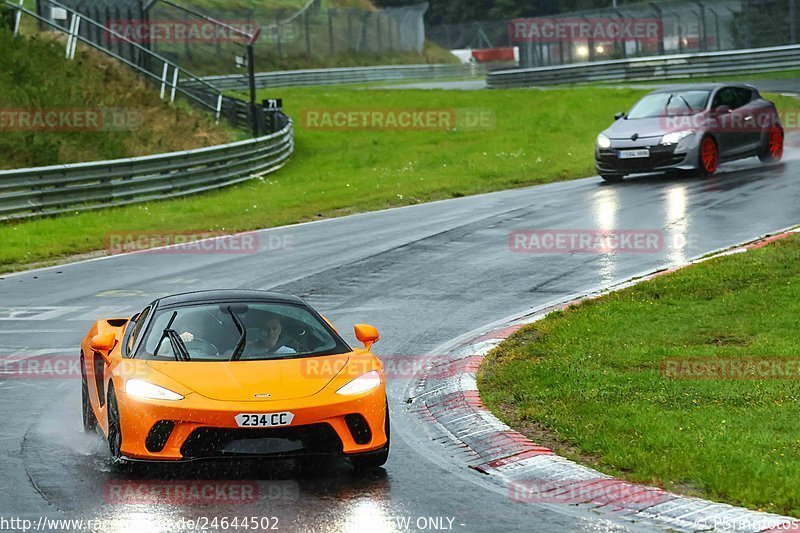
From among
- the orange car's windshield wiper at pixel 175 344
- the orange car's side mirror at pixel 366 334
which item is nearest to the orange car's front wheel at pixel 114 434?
the orange car's windshield wiper at pixel 175 344

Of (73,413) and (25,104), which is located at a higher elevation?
(25,104)

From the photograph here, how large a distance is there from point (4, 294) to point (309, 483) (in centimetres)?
975

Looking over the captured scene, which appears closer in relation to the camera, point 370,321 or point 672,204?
point 370,321

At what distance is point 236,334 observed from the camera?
8883 millimetres

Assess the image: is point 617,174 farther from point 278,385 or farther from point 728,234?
point 278,385

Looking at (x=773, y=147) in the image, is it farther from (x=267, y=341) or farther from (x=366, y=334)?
(x=267, y=341)

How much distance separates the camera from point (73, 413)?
10.2 m

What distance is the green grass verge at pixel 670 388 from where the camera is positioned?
25.3 ft

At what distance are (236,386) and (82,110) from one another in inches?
1058

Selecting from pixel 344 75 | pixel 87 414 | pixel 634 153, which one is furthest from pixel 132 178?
pixel 344 75

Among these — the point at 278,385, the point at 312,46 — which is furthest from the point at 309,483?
the point at 312,46

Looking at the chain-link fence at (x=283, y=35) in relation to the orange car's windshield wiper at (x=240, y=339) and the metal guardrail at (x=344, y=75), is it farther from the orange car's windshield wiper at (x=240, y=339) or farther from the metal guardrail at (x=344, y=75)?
the orange car's windshield wiper at (x=240, y=339)

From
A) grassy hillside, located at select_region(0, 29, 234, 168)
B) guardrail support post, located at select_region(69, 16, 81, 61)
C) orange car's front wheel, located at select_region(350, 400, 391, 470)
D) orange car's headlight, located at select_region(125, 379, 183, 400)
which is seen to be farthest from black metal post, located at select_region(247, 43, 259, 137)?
orange car's front wheel, located at select_region(350, 400, 391, 470)

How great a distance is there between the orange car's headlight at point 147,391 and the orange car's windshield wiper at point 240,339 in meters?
0.65
